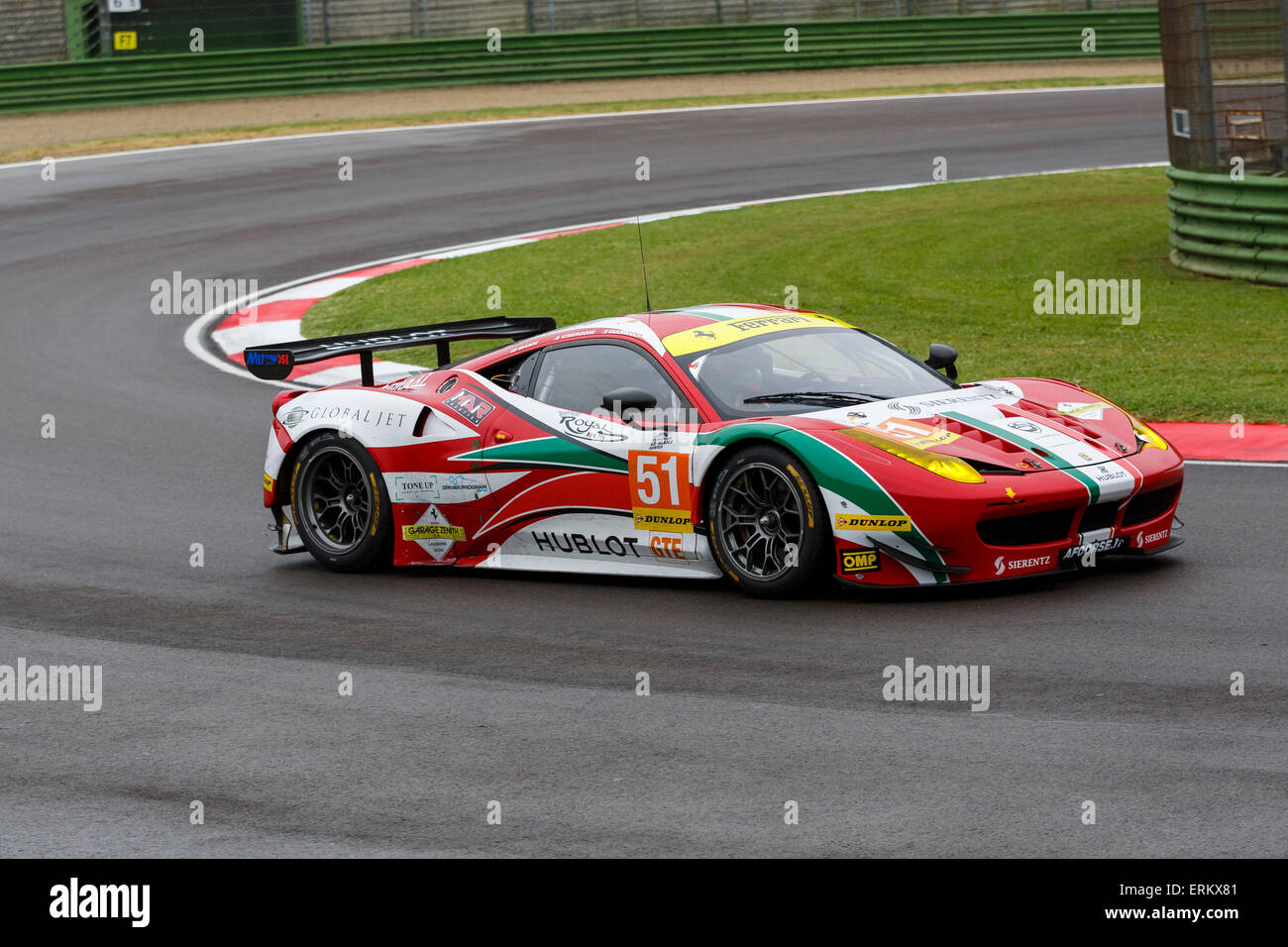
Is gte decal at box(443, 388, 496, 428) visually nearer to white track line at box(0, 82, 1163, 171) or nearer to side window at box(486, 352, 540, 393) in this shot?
side window at box(486, 352, 540, 393)

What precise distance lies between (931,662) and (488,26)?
33.0 meters

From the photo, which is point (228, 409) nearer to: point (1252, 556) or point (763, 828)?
point (1252, 556)

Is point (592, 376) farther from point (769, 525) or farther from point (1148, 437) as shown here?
point (1148, 437)

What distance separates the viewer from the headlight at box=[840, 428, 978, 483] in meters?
7.90

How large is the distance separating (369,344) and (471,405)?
0.98m

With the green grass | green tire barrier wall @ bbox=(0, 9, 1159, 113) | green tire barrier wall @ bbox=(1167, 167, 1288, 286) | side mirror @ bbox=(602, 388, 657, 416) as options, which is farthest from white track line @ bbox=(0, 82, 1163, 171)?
side mirror @ bbox=(602, 388, 657, 416)

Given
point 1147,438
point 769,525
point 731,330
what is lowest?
point 769,525

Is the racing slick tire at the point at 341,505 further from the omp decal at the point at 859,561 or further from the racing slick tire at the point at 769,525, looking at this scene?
the omp decal at the point at 859,561

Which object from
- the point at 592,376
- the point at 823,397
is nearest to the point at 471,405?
the point at 592,376

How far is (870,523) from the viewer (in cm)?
791

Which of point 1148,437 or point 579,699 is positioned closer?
point 579,699

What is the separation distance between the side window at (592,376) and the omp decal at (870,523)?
122cm

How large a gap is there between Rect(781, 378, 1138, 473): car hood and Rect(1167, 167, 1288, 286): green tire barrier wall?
8783 millimetres

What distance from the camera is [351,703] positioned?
713 centimetres
